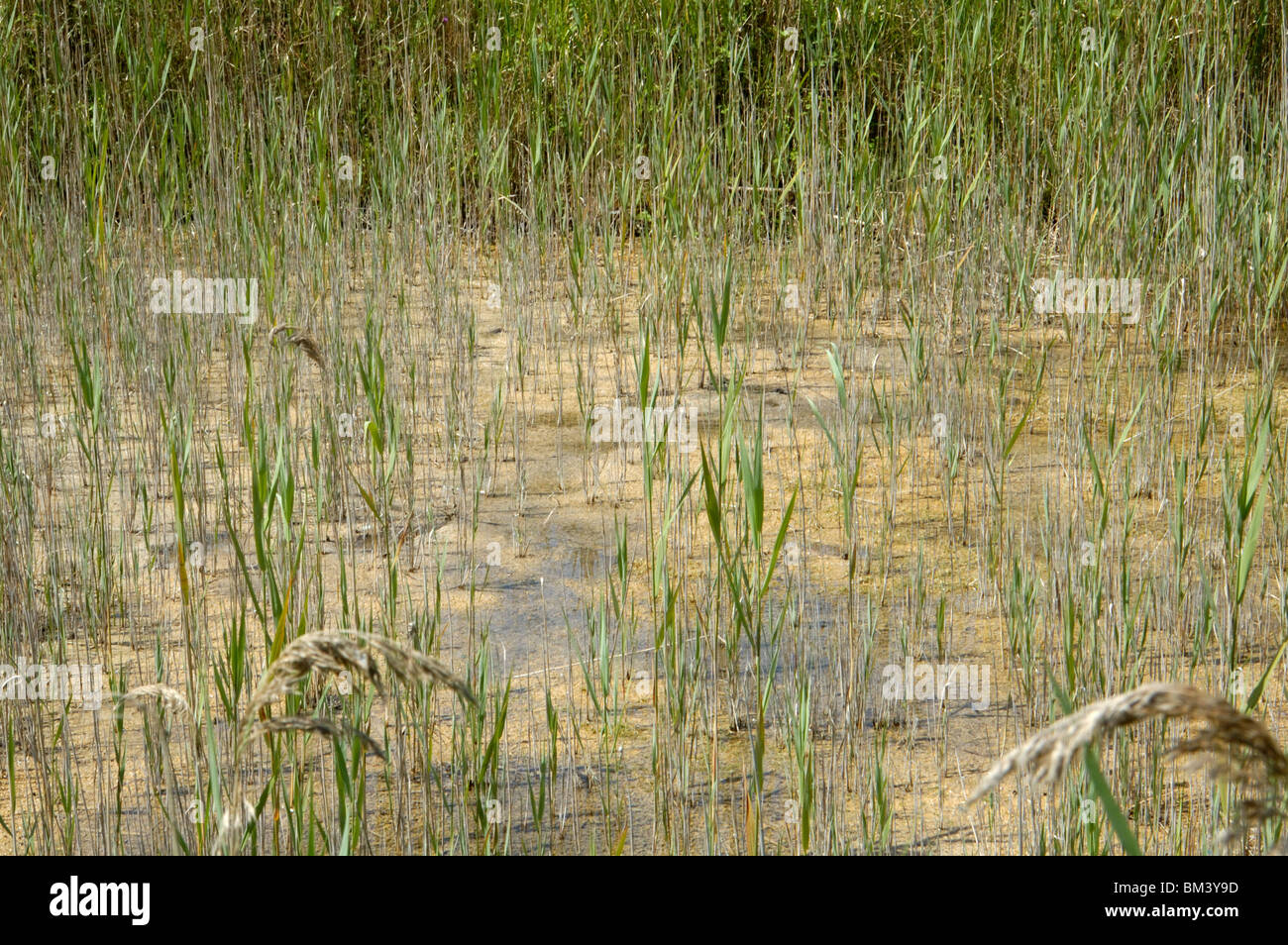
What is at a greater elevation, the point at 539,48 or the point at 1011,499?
the point at 539,48

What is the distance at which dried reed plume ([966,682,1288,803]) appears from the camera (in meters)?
0.81

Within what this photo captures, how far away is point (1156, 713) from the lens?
832mm

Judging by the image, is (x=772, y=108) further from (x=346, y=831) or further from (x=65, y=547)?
(x=346, y=831)

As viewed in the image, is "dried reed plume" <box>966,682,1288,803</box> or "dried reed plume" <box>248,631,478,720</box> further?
"dried reed plume" <box>248,631,478,720</box>

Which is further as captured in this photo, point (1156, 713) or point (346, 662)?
point (346, 662)

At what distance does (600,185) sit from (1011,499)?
6.33 ft

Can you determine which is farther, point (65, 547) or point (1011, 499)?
point (1011, 499)

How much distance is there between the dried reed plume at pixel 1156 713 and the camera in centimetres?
81

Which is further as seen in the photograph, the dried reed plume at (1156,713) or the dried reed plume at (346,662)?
the dried reed plume at (346,662)

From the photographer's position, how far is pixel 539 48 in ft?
16.4

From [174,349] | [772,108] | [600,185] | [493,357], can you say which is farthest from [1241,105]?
[174,349]
